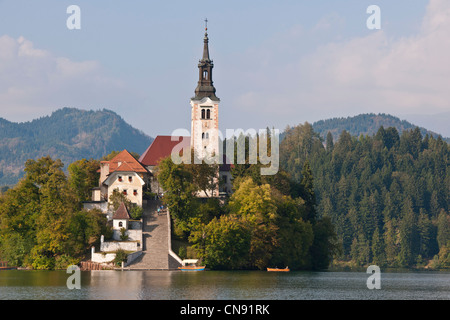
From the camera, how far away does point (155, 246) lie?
7956 centimetres

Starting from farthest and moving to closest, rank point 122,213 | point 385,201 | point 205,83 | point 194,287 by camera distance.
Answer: point 385,201, point 205,83, point 122,213, point 194,287

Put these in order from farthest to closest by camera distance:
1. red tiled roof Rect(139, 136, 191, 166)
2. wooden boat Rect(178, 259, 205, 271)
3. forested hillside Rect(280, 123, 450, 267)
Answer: forested hillside Rect(280, 123, 450, 267) → red tiled roof Rect(139, 136, 191, 166) → wooden boat Rect(178, 259, 205, 271)

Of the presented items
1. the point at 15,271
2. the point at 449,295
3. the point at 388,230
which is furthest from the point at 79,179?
the point at 388,230

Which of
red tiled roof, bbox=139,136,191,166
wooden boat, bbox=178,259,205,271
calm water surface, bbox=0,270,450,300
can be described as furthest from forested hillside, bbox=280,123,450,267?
calm water surface, bbox=0,270,450,300

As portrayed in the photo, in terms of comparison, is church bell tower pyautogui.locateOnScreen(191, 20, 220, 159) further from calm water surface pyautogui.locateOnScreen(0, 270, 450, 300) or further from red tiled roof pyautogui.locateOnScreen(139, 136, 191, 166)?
calm water surface pyautogui.locateOnScreen(0, 270, 450, 300)

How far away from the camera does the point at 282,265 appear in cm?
8550

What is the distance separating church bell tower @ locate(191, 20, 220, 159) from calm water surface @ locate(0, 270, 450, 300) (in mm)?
27258

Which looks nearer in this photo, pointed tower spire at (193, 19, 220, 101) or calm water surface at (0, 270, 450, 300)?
calm water surface at (0, 270, 450, 300)

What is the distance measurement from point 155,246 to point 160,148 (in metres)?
24.4

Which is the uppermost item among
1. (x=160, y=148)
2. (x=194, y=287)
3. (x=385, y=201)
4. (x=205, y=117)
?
(x=205, y=117)

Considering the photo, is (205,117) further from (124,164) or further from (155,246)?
(155,246)

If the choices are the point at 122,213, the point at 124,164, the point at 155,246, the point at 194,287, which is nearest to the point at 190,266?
the point at 155,246

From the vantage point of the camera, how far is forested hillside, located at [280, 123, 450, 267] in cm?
15238
